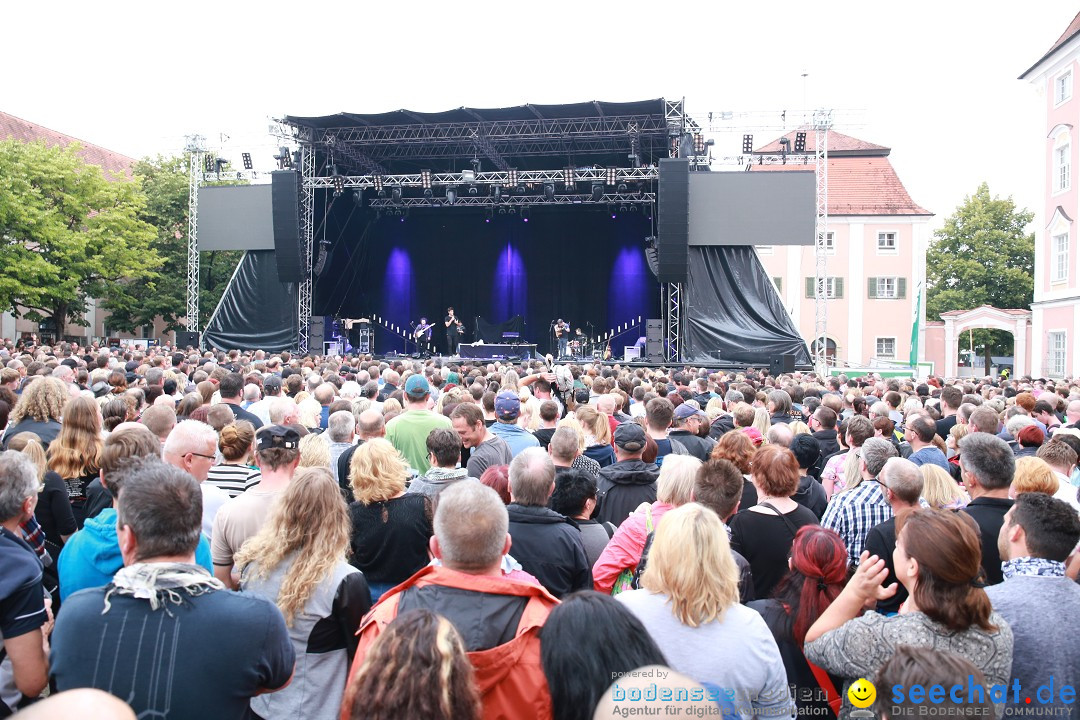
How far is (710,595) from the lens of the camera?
2.30 meters

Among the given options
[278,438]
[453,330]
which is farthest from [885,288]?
[278,438]

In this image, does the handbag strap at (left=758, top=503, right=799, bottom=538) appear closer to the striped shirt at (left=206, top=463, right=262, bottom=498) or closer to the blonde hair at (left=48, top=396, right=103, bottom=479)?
the striped shirt at (left=206, top=463, right=262, bottom=498)

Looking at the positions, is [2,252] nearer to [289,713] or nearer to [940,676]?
[289,713]

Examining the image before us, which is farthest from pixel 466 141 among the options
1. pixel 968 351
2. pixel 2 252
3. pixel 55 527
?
pixel 968 351

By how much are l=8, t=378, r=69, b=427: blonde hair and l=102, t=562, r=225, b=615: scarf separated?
11.2ft

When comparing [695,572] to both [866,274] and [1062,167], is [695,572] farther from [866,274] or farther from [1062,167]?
[866,274]

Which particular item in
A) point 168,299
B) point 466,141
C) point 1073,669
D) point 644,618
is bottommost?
point 1073,669

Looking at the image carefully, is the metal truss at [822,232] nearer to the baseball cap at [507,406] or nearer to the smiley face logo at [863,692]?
the baseball cap at [507,406]

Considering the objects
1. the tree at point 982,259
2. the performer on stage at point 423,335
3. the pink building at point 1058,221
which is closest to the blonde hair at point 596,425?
the performer on stage at point 423,335

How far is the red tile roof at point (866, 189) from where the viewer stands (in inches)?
1454

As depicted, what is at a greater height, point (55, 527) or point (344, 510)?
point (344, 510)

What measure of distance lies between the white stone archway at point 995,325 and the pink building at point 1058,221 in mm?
4365

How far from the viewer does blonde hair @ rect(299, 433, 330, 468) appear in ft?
12.9

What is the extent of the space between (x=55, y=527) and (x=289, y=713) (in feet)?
5.34
